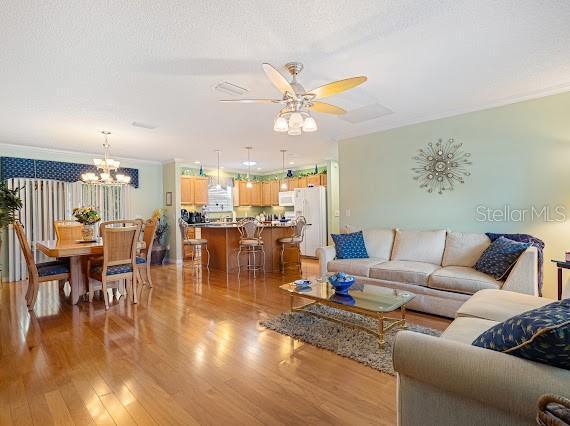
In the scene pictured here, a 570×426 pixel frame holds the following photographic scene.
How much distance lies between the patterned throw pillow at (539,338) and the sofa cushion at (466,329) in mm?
568

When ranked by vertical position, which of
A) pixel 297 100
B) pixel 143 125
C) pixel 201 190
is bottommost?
pixel 201 190

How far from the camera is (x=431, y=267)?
362 centimetres

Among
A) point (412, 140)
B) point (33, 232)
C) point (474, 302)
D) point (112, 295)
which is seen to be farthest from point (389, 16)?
point (33, 232)

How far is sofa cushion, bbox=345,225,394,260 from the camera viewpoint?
4387 millimetres

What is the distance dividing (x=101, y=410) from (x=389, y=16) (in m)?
3.06

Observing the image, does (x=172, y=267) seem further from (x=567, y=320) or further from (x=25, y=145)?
(x=567, y=320)

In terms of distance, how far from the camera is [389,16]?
6.48ft

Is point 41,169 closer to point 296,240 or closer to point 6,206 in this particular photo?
point 6,206

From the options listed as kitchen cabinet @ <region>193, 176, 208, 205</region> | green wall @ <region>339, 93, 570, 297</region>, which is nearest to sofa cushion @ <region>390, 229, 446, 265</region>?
green wall @ <region>339, 93, 570, 297</region>

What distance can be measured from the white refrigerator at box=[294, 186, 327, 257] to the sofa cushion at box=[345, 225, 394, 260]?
2650 mm

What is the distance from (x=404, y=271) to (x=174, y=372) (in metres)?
2.65

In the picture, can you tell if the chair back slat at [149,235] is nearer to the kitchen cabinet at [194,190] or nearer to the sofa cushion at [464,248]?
the kitchen cabinet at [194,190]

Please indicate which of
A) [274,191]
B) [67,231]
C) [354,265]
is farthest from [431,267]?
[274,191]

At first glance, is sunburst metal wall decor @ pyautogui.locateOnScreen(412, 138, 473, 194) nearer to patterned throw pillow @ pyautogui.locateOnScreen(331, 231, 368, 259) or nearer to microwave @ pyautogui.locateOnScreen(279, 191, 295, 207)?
patterned throw pillow @ pyautogui.locateOnScreen(331, 231, 368, 259)
